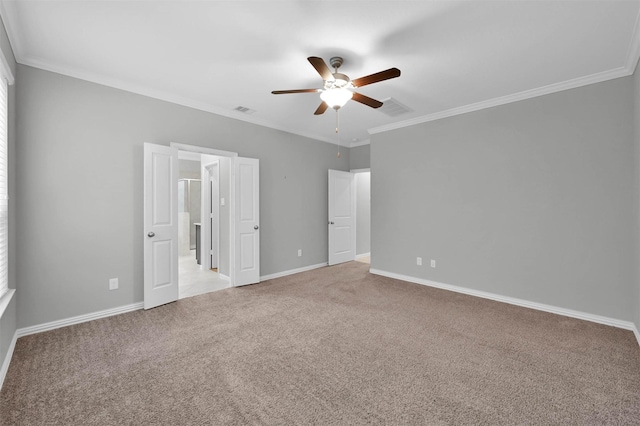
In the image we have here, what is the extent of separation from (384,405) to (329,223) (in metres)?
4.21

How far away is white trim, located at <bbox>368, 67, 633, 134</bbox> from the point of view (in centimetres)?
307

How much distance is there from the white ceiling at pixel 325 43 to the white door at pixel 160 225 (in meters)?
0.87

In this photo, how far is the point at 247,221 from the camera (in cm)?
459

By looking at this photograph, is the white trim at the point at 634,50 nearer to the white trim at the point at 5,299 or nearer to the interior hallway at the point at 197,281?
the white trim at the point at 5,299

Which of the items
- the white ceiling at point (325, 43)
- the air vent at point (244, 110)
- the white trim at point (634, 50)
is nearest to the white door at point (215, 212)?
the air vent at point (244, 110)

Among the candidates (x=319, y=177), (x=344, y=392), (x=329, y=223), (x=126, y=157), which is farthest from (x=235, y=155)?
(x=344, y=392)

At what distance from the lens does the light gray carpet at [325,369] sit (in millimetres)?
1779

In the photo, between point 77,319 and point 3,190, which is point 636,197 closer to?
point 3,190

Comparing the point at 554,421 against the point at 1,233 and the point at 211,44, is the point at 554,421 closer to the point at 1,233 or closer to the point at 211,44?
the point at 211,44

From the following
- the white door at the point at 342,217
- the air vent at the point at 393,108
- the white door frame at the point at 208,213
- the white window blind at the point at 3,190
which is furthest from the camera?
the white door at the point at 342,217

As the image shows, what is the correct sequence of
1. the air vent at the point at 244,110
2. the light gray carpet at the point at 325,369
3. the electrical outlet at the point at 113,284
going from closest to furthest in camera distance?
the light gray carpet at the point at 325,369
the electrical outlet at the point at 113,284
the air vent at the point at 244,110

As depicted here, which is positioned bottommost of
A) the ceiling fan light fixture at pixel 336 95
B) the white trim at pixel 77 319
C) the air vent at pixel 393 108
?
the white trim at pixel 77 319

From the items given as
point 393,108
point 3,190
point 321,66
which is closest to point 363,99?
point 321,66

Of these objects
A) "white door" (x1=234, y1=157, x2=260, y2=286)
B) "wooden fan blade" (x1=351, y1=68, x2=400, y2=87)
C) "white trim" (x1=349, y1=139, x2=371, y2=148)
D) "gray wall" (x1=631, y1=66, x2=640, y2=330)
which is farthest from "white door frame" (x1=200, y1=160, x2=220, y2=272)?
"gray wall" (x1=631, y1=66, x2=640, y2=330)
